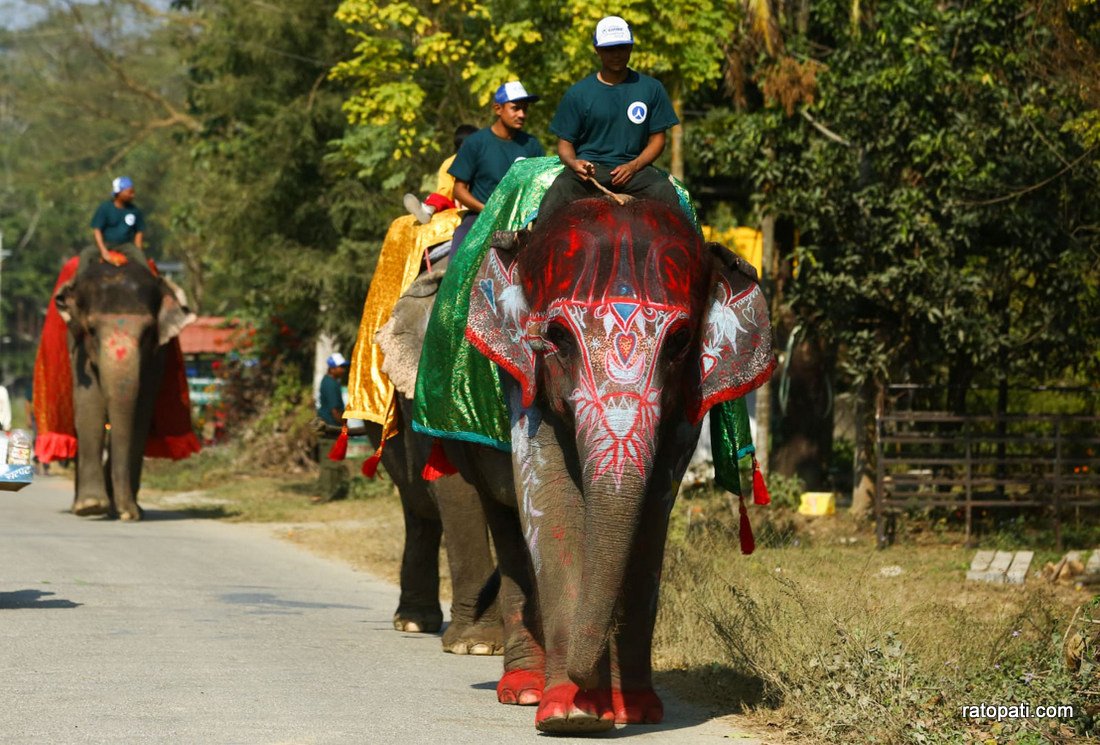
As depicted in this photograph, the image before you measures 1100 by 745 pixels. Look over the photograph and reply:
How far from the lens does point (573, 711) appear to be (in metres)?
7.68

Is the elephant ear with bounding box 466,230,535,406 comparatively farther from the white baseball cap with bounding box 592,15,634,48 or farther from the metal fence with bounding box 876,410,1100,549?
the metal fence with bounding box 876,410,1100,549

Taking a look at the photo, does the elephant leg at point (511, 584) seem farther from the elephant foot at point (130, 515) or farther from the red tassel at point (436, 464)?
the elephant foot at point (130, 515)

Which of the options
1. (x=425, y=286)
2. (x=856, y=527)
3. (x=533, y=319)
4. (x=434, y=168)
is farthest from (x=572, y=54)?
(x=533, y=319)

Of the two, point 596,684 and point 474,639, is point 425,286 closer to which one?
point 474,639

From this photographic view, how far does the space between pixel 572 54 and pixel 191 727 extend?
11.9m

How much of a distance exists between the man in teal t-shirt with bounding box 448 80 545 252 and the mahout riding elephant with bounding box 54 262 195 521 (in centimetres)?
939

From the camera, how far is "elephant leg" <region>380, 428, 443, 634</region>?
471 inches

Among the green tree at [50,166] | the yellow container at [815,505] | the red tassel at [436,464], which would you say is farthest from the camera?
the green tree at [50,166]

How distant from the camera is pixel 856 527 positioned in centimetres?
1944

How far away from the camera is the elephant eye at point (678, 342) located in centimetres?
771

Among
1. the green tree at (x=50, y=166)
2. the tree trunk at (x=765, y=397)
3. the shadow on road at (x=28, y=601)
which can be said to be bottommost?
the shadow on road at (x=28, y=601)

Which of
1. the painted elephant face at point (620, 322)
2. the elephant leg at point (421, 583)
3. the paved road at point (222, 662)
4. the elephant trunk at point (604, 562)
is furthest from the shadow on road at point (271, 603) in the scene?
the elephant trunk at point (604, 562)

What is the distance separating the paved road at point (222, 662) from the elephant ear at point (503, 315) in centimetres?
157

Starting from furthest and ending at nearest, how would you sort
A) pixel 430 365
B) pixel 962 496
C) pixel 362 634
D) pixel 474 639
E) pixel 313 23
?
pixel 313 23
pixel 962 496
pixel 362 634
pixel 474 639
pixel 430 365
